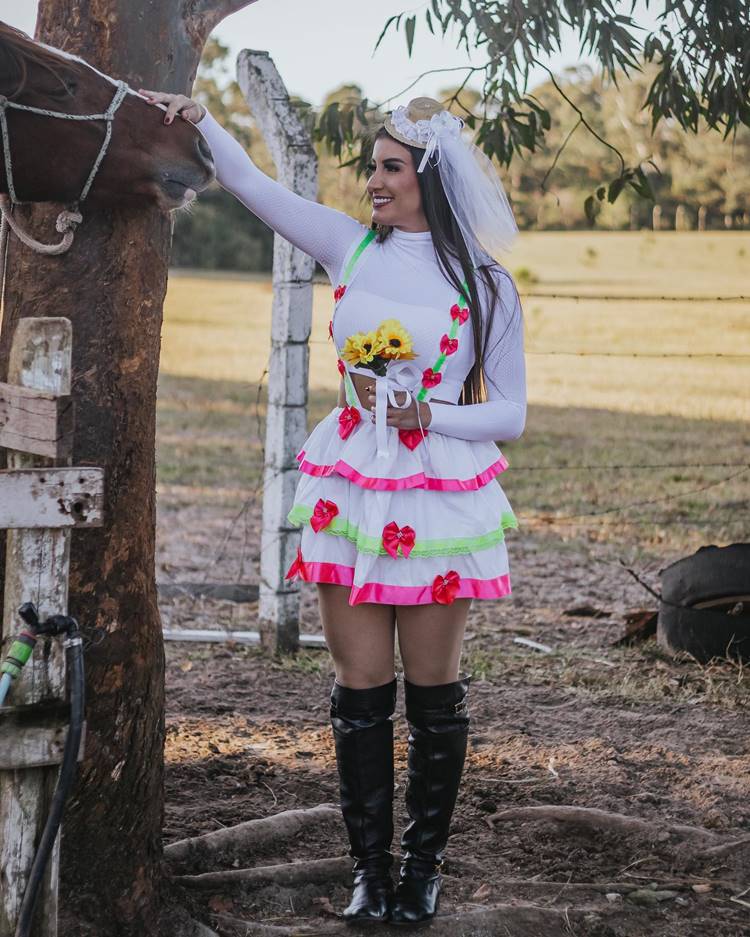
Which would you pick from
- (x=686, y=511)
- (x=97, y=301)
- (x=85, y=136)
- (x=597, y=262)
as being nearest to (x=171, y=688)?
(x=97, y=301)

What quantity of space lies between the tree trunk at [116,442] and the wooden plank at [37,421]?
416 millimetres

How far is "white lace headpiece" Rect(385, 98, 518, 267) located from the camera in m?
2.82

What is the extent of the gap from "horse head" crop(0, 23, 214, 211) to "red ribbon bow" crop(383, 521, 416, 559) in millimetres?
880

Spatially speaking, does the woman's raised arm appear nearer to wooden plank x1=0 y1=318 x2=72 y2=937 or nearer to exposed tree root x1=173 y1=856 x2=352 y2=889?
wooden plank x1=0 y1=318 x2=72 y2=937

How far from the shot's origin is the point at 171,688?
16.1 ft

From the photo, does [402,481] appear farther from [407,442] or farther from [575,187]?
[575,187]

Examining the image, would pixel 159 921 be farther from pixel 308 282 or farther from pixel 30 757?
pixel 308 282

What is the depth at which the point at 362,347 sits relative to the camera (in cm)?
279

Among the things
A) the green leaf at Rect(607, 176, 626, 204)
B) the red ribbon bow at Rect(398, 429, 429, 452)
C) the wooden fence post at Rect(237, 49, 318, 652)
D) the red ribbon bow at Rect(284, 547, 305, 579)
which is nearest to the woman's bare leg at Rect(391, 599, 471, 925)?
the red ribbon bow at Rect(284, 547, 305, 579)

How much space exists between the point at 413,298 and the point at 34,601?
3.76 ft

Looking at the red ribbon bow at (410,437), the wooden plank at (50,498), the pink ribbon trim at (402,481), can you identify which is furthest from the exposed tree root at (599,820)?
the wooden plank at (50,498)

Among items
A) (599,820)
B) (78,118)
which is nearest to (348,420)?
(78,118)

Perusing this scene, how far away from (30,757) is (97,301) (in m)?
1.02

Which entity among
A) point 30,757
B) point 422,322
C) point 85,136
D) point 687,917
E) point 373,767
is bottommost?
point 687,917
